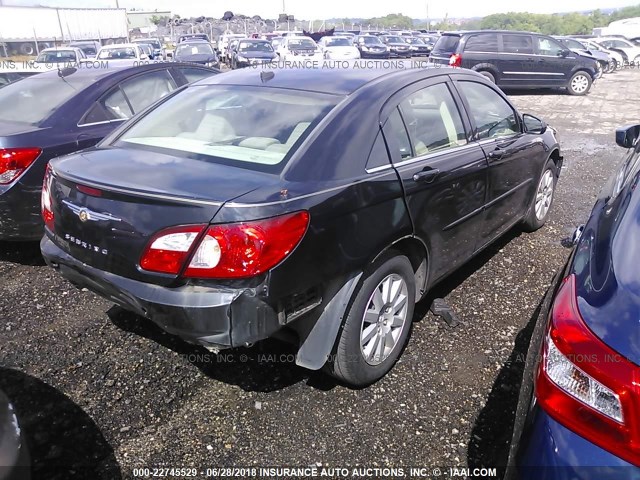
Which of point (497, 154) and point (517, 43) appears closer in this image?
point (497, 154)

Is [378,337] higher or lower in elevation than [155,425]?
higher

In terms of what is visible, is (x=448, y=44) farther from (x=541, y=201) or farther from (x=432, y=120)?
(x=432, y=120)

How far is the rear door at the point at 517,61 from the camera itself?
1537 cm

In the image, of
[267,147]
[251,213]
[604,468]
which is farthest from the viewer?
[267,147]

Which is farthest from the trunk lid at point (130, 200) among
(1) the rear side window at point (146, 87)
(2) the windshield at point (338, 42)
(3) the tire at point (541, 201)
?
(2) the windshield at point (338, 42)

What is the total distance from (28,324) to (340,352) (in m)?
2.19

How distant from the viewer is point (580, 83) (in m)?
16.3

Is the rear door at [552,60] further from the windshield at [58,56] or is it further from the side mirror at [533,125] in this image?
the windshield at [58,56]

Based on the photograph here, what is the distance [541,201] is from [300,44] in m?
19.8

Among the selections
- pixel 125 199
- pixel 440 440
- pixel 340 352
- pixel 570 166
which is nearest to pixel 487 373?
pixel 440 440

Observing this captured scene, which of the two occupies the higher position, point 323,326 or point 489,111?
point 489,111

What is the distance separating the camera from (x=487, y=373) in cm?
297

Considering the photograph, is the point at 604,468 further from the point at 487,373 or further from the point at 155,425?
the point at 155,425

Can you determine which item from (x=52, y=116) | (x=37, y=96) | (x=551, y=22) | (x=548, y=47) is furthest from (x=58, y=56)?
(x=551, y=22)
